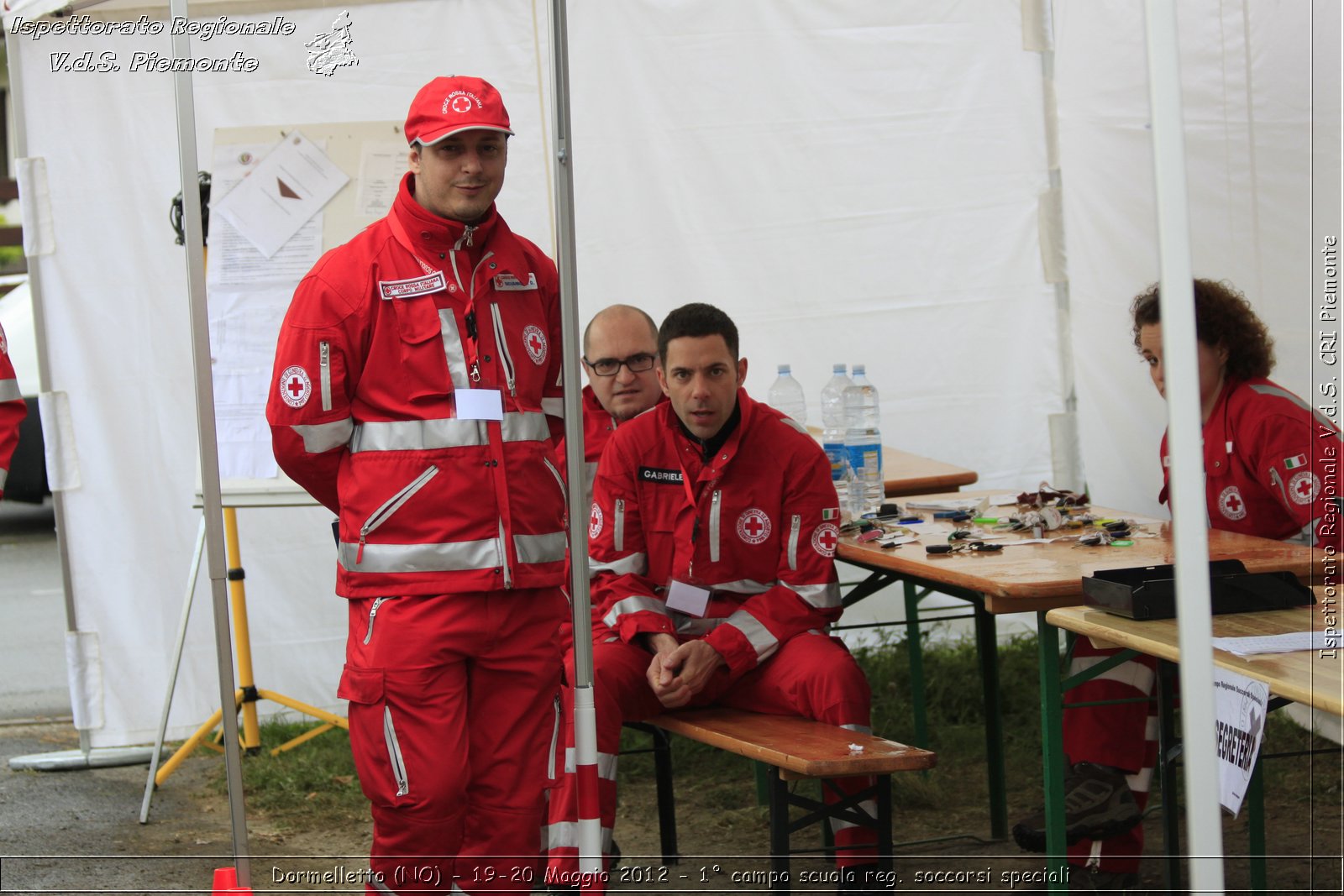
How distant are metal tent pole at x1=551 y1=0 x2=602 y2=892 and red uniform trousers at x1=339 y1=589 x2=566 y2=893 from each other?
15.3 inches

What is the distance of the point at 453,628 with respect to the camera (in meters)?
2.68

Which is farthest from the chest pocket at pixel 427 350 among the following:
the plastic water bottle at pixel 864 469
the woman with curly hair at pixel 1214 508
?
the plastic water bottle at pixel 864 469

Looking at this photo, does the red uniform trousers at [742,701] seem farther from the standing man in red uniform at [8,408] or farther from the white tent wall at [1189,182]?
the white tent wall at [1189,182]

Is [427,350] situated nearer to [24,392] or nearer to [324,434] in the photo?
[324,434]

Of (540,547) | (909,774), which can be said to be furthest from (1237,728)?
(909,774)

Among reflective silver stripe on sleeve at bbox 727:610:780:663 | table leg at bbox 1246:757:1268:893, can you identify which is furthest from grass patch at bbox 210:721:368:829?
table leg at bbox 1246:757:1268:893

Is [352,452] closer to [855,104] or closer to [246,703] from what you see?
[246,703]

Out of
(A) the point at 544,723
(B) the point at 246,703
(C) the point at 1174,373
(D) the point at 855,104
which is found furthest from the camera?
(D) the point at 855,104

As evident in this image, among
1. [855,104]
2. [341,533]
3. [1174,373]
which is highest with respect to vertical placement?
[855,104]

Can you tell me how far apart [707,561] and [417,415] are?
48.3 inches

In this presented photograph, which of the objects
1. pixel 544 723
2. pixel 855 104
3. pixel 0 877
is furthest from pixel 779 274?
pixel 0 877

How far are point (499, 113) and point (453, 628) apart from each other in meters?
1.00

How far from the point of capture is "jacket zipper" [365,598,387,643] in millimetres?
2699

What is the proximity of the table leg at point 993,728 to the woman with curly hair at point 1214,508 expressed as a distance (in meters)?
0.34
